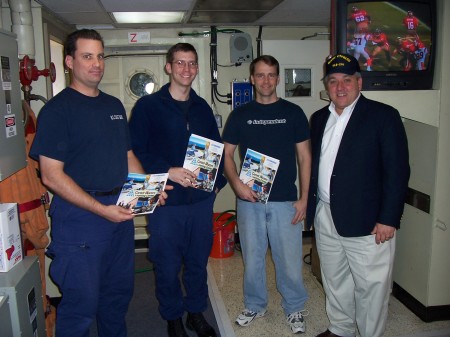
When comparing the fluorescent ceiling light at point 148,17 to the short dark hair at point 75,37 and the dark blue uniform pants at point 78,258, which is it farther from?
the dark blue uniform pants at point 78,258

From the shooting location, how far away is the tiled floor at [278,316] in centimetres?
268

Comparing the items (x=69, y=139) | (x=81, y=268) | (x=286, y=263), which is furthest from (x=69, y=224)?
(x=286, y=263)

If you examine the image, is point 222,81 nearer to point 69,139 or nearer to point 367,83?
point 367,83

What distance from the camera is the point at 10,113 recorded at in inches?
82.7

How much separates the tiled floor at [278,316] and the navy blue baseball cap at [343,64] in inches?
68.5

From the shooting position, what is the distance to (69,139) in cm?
194

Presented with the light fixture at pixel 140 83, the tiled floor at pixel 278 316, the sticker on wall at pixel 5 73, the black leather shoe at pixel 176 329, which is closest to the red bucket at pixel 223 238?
the tiled floor at pixel 278 316

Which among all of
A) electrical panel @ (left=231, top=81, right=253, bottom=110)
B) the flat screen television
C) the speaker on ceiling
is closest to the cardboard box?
the flat screen television

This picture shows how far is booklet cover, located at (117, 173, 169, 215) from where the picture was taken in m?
2.06

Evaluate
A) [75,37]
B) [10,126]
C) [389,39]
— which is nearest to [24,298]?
[10,126]

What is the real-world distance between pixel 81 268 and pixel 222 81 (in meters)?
3.00

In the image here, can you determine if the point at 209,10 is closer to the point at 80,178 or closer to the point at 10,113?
the point at 10,113

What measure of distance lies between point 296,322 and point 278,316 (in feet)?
0.82

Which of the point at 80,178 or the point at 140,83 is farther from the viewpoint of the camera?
the point at 140,83
